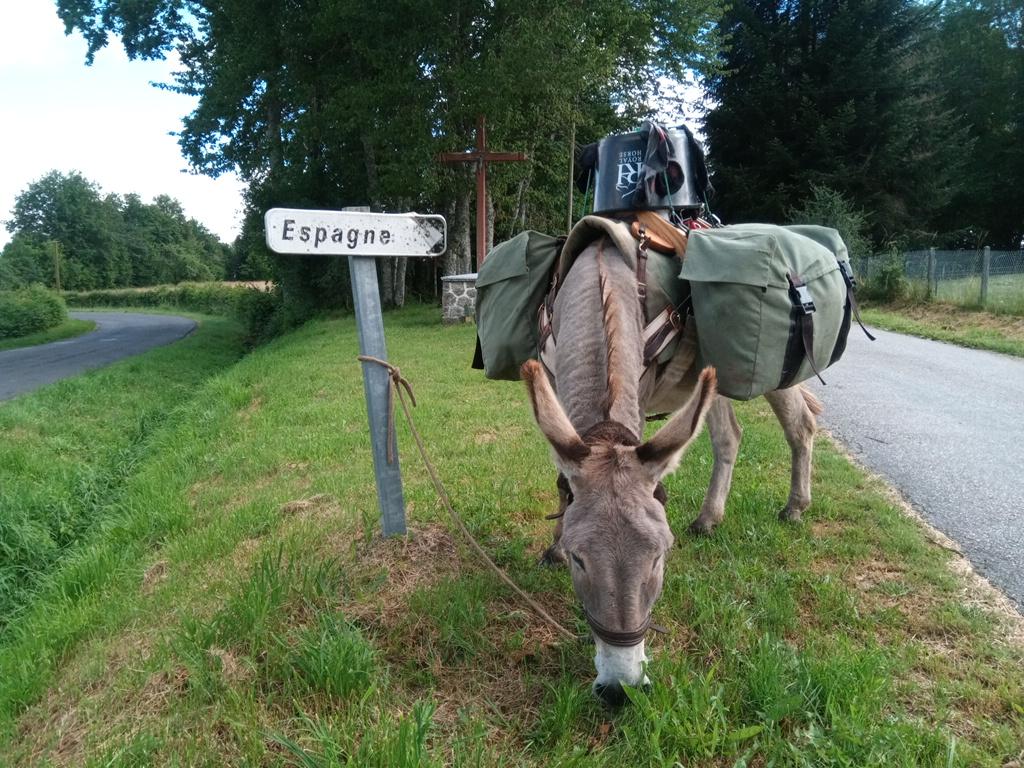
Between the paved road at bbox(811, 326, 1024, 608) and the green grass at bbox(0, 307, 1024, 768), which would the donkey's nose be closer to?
the green grass at bbox(0, 307, 1024, 768)

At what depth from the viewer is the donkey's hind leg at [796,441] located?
452 centimetres

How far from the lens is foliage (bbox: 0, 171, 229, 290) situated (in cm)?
7869

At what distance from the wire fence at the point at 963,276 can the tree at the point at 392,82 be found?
10880 millimetres

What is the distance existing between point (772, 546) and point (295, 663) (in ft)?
9.66

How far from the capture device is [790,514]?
4.50 meters

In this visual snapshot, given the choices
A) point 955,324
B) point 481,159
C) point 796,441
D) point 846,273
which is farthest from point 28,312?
point 955,324

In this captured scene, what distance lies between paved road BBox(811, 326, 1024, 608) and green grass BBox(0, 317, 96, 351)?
96.3 ft

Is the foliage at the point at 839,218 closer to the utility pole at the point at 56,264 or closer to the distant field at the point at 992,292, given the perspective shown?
the distant field at the point at 992,292

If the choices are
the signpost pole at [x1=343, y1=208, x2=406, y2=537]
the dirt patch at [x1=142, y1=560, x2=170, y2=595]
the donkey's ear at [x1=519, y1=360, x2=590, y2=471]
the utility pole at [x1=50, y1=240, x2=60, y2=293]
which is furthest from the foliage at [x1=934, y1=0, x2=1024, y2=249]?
the utility pole at [x1=50, y1=240, x2=60, y2=293]

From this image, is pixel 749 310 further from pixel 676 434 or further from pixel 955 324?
pixel 955 324

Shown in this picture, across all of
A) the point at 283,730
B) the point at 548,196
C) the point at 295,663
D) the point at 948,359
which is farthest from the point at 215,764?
the point at 548,196

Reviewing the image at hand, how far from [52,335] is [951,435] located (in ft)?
114

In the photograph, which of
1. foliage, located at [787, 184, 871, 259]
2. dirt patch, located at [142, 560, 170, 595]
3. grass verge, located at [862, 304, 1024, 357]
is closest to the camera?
dirt patch, located at [142, 560, 170, 595]

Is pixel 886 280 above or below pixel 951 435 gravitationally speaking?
above
